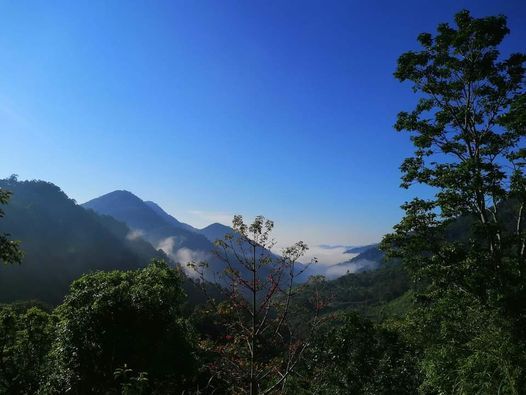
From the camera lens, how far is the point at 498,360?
9.81m

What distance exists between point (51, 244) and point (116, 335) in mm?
155600

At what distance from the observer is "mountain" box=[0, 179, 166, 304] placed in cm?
11544

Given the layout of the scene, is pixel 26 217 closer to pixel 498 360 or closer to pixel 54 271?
pixel 54 271

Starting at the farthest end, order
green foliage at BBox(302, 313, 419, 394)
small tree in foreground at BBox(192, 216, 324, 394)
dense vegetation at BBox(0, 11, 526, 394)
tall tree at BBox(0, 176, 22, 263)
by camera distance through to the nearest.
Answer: green foliage at BBox(302, 313, 419, 394), dense vegetation at BBox(0, 11, 526, 394), tall tree at BBox(0, 176, 22, 263), small tree in foreground at BBox(192, 216, 324, 394)

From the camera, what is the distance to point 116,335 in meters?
15.0

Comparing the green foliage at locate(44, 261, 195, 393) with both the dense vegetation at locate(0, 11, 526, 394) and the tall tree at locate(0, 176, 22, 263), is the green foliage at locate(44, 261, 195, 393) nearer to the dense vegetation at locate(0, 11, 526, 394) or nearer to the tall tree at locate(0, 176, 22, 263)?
the dense vegetation at locate(0, 11, 526, 394)

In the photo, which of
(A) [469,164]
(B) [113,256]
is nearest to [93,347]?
(A) [469,164]

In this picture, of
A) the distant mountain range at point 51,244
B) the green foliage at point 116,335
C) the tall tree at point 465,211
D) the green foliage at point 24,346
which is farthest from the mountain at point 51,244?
the tall tree at point 465,211

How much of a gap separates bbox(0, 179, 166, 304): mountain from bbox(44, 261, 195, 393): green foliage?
10443 centimetres

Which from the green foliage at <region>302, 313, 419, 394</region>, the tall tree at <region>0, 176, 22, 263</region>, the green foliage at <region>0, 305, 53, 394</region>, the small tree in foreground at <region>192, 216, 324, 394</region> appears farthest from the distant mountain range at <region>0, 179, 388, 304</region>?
the small tree in foreground at <region>192, 216, 324, 394</region>

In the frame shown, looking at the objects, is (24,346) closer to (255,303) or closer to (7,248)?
(7,248)

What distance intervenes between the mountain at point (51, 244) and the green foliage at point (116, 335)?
104 meters

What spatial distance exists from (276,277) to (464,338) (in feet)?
31.9

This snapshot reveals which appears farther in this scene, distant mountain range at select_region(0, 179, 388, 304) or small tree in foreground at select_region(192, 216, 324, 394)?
distant mountain range at select_region(0, 179, 388, 304)
